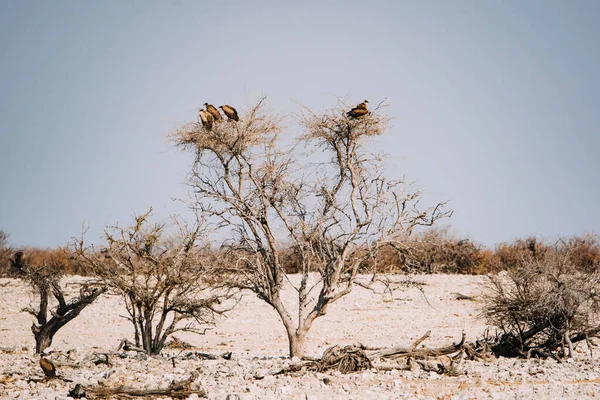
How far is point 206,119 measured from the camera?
1267 centimetres

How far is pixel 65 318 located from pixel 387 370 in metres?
8.36

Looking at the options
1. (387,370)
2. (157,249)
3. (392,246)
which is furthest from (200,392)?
(157,249)

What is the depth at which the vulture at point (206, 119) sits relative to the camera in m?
12.6

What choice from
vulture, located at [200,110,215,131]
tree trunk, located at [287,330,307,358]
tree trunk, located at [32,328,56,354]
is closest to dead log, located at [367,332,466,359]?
tree trunk, located at [287,330,307,358]

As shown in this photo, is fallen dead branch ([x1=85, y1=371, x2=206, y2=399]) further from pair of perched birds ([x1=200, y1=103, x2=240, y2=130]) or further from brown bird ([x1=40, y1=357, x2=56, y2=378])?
pair of perched birds ([x1=200, y1=103, x2=240, y2=130])

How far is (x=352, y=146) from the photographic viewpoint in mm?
13258

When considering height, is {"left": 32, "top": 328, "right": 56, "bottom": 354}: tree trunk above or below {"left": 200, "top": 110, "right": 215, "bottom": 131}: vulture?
below

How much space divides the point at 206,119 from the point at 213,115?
0.91 feet

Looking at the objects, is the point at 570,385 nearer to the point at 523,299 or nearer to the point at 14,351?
the point at 523,299

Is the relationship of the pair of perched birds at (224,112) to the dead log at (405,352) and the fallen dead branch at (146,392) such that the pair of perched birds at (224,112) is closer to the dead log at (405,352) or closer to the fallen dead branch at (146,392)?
the dead log at (405,352)

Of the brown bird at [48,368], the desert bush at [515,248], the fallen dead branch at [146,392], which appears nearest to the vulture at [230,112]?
the fallen dead branch at [146,392]

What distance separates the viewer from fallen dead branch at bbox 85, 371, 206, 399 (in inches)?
348

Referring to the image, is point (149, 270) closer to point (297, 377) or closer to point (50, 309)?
point (50, 309)

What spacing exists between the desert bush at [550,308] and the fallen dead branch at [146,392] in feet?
24.6
